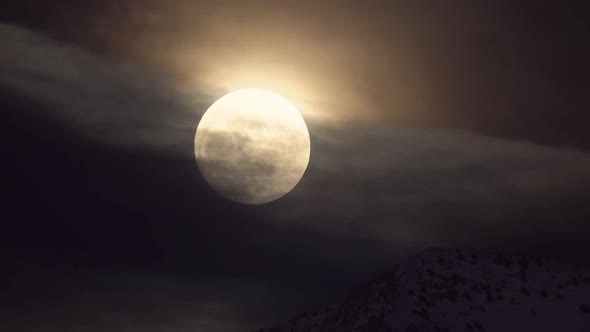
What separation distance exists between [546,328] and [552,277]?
11809mm

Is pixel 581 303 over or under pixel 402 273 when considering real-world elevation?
under

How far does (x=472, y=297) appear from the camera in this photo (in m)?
89.2

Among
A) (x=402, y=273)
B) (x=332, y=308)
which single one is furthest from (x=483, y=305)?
(x=332, y=308)

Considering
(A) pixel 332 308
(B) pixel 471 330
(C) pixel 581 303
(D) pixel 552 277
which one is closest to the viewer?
(B) pixel 471 330

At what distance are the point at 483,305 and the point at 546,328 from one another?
6.55 m

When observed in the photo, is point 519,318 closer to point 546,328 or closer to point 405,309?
point 546,328

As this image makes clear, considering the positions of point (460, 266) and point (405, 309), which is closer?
point (405, 309)

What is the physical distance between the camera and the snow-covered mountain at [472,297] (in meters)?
85.1

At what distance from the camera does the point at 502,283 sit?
305 ft

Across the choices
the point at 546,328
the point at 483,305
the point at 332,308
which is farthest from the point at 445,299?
the point at 332,308

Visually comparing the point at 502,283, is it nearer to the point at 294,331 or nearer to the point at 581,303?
the point at 581,303

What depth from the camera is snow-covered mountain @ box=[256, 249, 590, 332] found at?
8512cm

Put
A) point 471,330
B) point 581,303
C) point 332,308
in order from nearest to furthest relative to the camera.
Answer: point 471,330, point 581,303, point 332,308

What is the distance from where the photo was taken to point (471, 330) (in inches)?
3290
